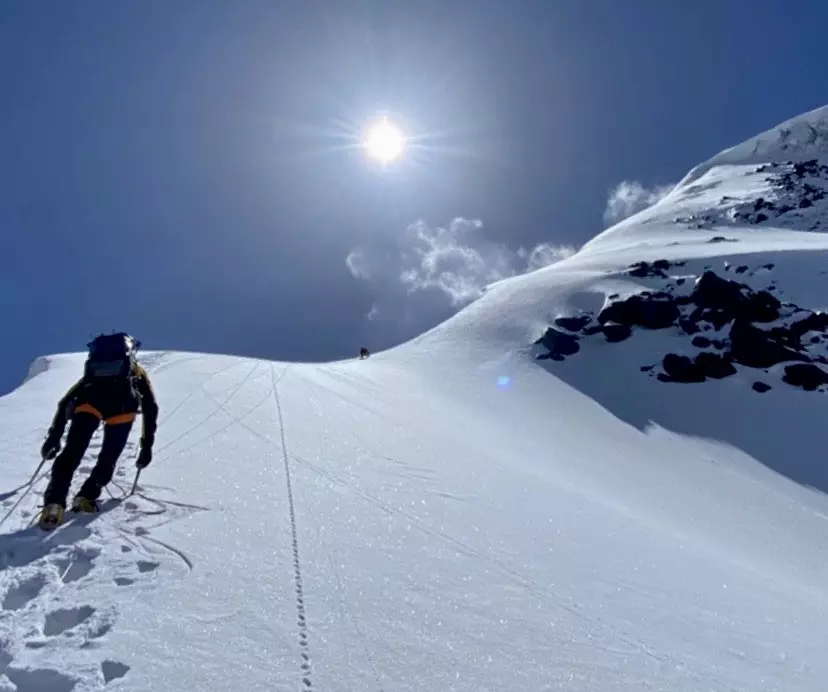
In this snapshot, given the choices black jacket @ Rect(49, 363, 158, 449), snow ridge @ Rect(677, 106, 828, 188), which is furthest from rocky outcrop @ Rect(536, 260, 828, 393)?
snow ridge @ Rect(677, 106, 828, 188)

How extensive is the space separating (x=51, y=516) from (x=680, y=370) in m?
27.6

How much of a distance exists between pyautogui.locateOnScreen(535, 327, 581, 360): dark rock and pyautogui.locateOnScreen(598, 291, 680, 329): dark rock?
3171 millimetres

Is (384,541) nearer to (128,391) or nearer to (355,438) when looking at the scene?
(128,391)

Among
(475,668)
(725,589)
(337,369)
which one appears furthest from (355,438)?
(337,369)

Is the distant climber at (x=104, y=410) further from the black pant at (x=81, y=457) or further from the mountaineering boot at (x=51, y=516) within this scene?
the mountaineering boot at (x=51, y=516)

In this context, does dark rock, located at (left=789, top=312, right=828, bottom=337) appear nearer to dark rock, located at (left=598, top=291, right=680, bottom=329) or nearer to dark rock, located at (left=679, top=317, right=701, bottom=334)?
dark rock, located at (left=679, top=317, right=701, bottom=334)

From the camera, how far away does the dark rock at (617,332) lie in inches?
1271

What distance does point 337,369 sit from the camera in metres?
27.5

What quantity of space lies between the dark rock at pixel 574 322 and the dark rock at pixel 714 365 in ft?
22.4

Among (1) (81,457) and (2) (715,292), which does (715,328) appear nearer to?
(2) (715,292)

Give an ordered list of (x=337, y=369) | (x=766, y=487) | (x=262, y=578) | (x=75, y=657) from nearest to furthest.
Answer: (x=75, y=657)
(x=262, y=578)
(x=766, y=487)
(x=337, y=369)

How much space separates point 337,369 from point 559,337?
39.7ft

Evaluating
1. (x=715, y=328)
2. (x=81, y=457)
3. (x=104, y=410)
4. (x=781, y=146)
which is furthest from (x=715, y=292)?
(x=781, y=146)

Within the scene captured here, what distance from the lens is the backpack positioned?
256 inches
